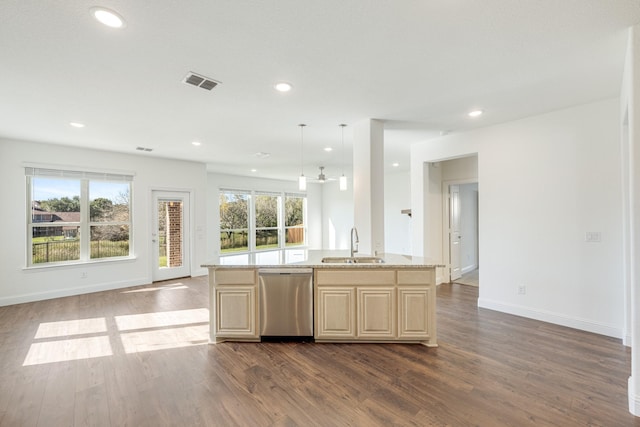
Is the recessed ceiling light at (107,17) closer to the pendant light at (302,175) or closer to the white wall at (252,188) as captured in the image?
the pendant light at (302,175)

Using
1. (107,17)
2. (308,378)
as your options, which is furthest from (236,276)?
(107,17)

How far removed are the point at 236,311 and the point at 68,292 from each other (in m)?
4.07

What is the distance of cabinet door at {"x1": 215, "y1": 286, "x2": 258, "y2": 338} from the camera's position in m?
3.15

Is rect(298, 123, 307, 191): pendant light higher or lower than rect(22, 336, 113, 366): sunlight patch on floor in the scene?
higher

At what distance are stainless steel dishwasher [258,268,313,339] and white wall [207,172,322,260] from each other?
10.7 feet

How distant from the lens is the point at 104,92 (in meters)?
2.88

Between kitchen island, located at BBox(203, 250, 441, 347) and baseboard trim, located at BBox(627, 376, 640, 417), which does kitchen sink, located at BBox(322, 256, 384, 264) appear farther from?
baseboard trim, located at BBox(627, 376, 640, 417)

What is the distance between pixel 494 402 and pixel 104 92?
4.37 meters

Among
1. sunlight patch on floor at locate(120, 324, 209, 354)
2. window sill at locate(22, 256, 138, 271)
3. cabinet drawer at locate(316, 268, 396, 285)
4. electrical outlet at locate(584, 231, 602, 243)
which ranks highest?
electrical outlet at locate(584, 231, 602, 243)

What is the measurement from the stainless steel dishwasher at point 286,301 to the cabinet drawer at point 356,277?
15 centimetres

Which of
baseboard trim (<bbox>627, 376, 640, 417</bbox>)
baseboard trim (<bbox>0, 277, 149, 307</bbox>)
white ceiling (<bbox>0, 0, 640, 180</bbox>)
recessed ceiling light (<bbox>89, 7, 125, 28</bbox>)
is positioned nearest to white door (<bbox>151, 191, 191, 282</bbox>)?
baseboard trim (<bbox>0, 277, 149, 307</bbox>)

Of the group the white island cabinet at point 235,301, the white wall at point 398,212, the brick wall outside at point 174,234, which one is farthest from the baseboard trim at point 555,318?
the brick wall outside at point 174,234

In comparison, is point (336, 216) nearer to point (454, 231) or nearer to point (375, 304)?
point (454, 231)

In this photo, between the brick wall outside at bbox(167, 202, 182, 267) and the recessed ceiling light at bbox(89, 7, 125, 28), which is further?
the brick wall outside at bbox(167, 202, 182, 267)
